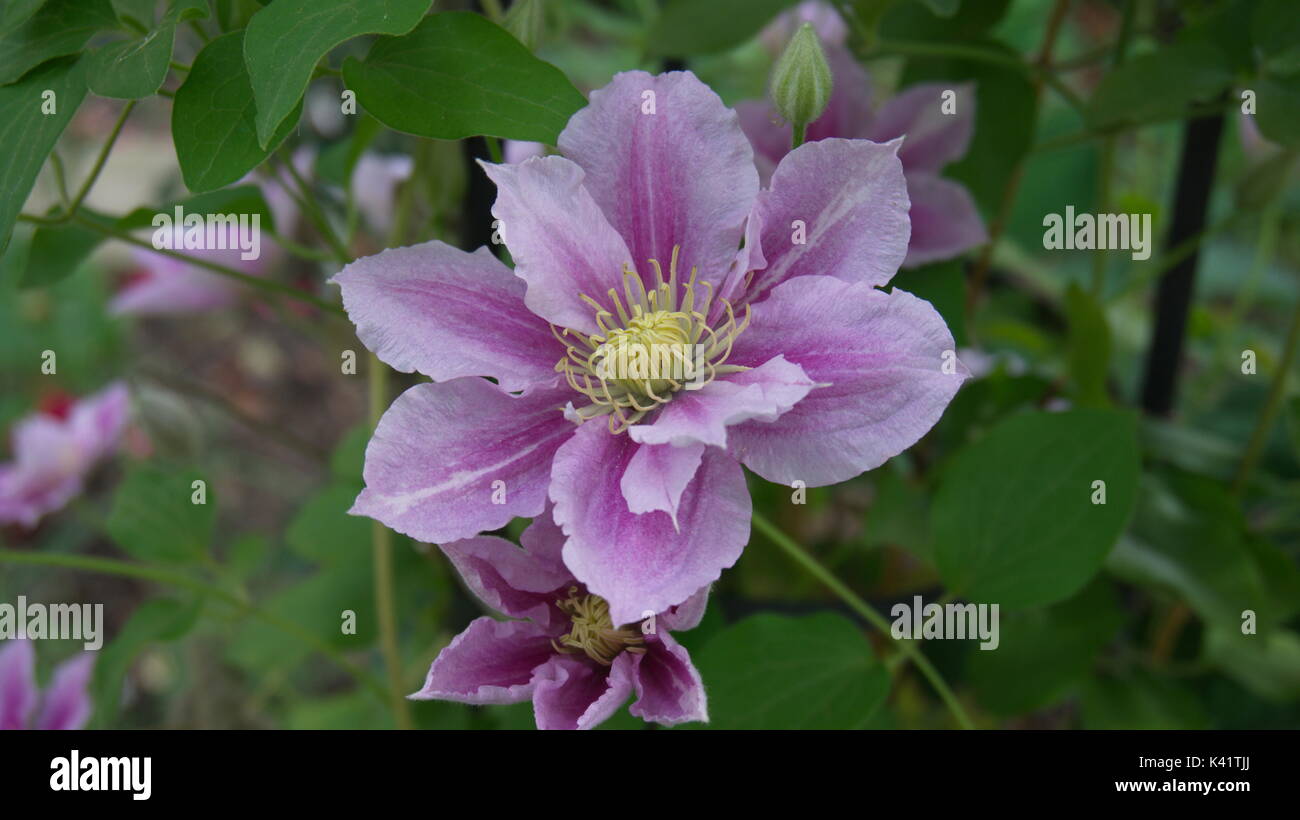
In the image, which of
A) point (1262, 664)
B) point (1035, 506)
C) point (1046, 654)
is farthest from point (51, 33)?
point (1262, 664)

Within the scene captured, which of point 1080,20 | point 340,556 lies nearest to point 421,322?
point 340,556

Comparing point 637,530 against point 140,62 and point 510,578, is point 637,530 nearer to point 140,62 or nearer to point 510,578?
point 510,578

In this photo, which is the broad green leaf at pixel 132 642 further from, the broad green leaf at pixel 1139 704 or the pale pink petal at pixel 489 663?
the broad green leaf at pixel 1139 704

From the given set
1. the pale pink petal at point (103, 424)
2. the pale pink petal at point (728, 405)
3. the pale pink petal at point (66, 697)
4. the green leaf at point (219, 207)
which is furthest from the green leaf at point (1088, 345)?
the pale pink petal at point (103, 424)

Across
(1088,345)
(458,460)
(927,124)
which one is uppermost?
(927,124)

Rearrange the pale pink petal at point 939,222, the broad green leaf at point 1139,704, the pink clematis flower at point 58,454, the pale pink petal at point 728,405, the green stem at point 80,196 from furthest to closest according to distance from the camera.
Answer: the pink clematis flower at point 58,454 → the broad green leaf at point 1139,704 → the pale pink petal at point 939,222 → the green stem at point 80,196 → the pale pink petal at point 728,405

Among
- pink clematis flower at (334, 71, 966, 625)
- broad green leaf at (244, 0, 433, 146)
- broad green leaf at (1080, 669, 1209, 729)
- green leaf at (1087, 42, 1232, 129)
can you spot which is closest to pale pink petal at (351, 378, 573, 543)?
pink clematis flower at (334, 71, 966, 625)

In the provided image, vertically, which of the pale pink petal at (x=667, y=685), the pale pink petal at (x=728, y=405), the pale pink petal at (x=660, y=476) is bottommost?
the pale pink petal at (x=667, y=685)

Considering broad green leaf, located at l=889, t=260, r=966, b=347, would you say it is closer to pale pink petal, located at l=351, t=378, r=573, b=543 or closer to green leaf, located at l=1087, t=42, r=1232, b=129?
green leaf, located at l=1087, t=42, r=1232, b=129
